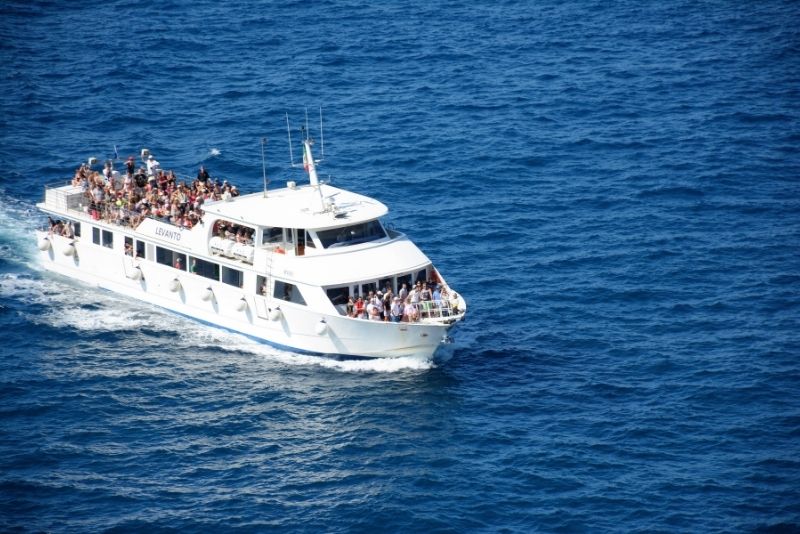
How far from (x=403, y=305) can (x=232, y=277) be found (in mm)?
9665

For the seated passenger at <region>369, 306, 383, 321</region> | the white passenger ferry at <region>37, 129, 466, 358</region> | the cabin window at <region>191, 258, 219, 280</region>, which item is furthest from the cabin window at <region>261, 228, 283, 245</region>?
the seated passenger at <region>369, 306, 383, 321</region>

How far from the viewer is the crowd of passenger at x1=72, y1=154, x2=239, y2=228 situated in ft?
233

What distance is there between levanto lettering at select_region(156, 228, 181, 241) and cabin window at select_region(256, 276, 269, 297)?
5.70 metres

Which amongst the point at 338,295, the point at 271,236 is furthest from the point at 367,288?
the point at 271,236

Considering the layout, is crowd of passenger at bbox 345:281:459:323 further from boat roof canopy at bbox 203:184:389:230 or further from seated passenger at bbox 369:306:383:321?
boat roof canopy at bbox 203:184:389:230

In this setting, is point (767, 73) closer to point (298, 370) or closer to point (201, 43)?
point (201, 43)

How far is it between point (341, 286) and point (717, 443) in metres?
18.6

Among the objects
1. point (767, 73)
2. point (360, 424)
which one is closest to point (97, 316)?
point (360, 424)

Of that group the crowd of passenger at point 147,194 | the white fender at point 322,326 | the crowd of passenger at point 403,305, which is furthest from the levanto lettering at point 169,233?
the crowd of passenger at point 403,305

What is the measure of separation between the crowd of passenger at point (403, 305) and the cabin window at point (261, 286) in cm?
462

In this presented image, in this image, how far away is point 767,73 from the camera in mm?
101062

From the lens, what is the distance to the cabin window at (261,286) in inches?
2630

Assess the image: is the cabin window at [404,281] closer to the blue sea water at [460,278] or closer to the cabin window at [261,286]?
the blue sea water at [460,278]

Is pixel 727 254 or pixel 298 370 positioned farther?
pixel 727 254
